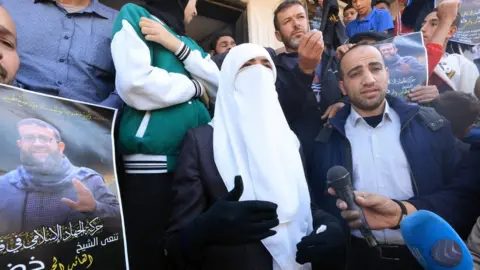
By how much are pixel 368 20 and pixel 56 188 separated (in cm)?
131

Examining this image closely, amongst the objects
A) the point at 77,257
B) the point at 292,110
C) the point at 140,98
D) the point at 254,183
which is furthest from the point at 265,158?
the point at 77,257

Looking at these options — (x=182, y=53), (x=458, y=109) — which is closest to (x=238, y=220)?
(x=182, y=53)

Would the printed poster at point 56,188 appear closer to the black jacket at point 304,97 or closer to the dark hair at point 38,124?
the dark hair at point 38,124

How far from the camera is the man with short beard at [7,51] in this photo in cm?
109

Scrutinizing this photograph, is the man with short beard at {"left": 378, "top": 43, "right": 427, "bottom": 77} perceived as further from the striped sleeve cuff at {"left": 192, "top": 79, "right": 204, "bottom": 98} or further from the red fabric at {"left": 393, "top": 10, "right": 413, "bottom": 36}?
the striped sleeve cuff at {"left": 192, "top": 79, "right": 204, "bottom": 98}

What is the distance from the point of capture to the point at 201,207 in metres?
1.12

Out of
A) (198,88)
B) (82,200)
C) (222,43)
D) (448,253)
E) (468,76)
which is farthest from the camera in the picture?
(222,43)

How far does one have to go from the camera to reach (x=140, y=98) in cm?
121

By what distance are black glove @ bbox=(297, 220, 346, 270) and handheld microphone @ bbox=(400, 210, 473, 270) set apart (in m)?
0.17

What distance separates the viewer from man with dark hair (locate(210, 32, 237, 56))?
2.71 metres

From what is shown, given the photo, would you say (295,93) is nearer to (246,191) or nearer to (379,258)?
(246,191)

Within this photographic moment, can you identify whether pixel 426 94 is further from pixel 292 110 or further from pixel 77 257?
pixel 77 257

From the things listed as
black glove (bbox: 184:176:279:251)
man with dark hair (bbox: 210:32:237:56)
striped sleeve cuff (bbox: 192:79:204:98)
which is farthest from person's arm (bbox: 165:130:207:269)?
man with dark hair (bbox: 210:32:237:56)

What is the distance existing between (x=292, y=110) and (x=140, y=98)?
514mm
